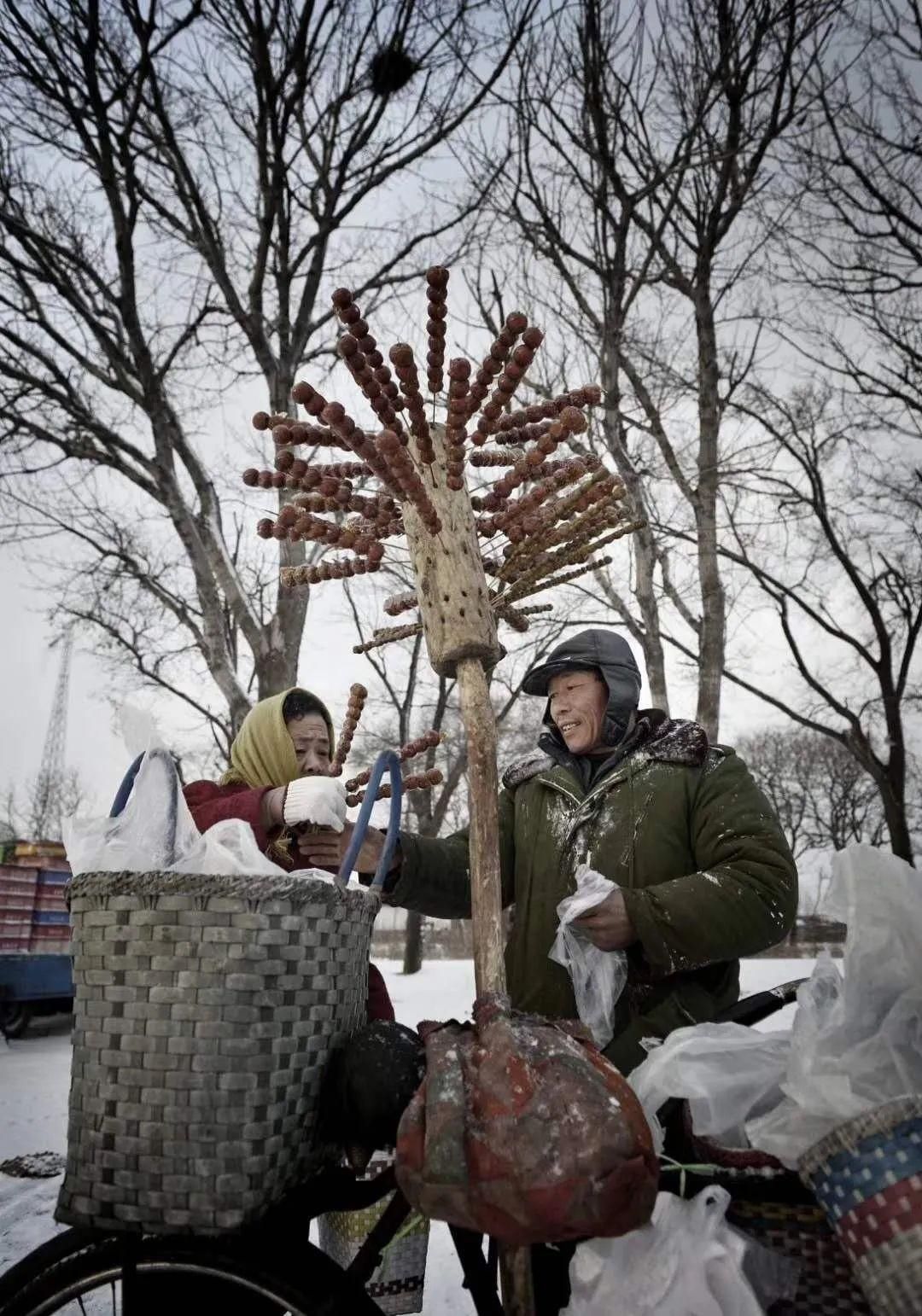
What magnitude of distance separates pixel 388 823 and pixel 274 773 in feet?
3.50

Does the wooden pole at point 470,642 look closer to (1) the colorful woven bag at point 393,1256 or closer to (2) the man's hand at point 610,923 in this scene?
(2) the man's hand at point 610,923

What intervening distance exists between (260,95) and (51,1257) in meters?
8.31

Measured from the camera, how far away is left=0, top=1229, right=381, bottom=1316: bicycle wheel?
3.44 feet

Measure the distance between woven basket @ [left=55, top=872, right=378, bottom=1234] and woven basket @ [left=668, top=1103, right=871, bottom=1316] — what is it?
2.10ft

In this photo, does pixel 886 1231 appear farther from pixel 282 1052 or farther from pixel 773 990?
pixel 282 1052

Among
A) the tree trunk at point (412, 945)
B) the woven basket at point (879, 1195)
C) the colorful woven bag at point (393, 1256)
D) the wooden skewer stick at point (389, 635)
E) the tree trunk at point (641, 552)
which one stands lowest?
the tree trunk at point (412, 945)

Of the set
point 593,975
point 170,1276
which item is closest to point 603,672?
point 593,975

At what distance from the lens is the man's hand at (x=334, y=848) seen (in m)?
1.87

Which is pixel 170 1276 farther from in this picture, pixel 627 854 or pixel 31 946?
pixel 31 946

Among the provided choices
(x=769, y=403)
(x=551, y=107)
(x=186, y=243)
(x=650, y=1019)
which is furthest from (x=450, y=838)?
(x=769, y=403)

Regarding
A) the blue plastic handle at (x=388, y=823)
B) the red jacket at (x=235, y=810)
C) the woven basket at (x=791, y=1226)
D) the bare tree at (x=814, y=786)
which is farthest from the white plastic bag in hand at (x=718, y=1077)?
the bare tree at (x=814, y=786)

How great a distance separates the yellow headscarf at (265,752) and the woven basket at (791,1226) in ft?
4.99

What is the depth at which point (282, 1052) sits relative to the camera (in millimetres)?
988

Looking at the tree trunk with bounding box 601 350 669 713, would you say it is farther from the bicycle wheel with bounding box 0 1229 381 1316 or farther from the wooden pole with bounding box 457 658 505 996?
the bicycle wheel with bounding box 0 1229 381 1316
